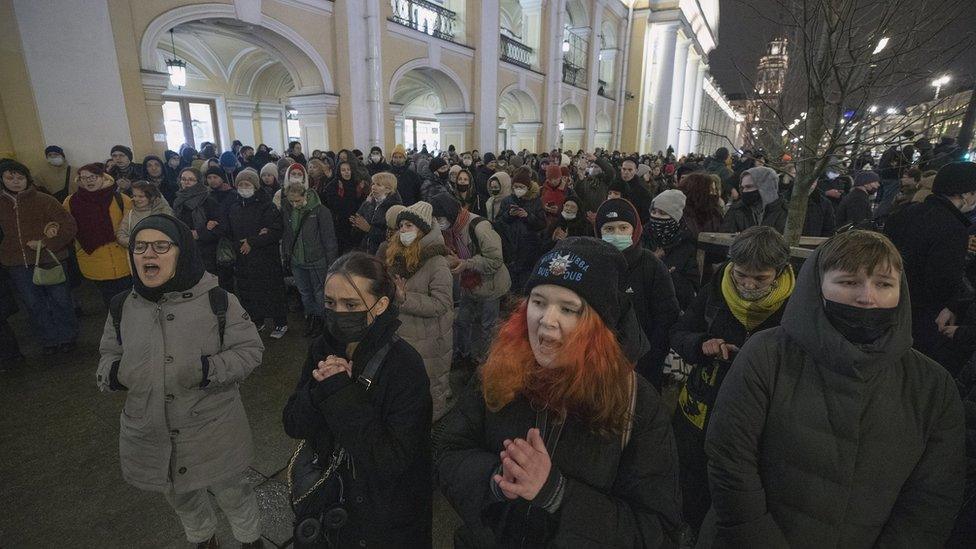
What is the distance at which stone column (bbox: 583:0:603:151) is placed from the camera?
75.0 feet

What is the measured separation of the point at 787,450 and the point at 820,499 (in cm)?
17

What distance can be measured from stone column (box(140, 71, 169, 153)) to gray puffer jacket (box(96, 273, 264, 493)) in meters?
7.77

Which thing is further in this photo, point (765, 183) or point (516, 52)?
point (516, 52)

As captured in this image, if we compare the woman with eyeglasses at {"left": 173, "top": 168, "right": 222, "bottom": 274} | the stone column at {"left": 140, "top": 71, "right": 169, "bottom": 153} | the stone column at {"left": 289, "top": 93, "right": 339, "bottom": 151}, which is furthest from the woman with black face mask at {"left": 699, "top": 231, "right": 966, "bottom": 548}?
the stone column at {"left": 289, "top": 93, "right": 339, "bottom": 151}

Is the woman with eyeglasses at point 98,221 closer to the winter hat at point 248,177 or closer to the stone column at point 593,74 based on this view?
the winter hat at point 248,177

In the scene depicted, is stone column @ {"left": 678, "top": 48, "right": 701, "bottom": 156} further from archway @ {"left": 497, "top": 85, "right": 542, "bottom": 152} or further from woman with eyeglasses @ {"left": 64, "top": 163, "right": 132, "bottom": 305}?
woman with eyeglasses @ {"left": 64, "top": 163, "right": 132, "bottom": 305}

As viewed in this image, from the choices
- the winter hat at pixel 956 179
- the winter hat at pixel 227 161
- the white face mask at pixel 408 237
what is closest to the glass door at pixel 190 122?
the winter hat at pixel 227 161

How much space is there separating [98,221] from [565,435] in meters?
5.43

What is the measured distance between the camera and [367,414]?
5.20 ft

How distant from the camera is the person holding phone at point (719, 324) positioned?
2.04 metres

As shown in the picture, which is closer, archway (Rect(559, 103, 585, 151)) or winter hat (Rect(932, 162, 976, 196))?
winter hat (Rect(932, 162, 976, 196))

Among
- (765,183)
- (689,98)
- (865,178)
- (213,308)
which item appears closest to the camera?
(213,308)

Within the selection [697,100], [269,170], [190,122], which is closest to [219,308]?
[269,170]

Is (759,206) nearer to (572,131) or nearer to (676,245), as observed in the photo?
(676,245)
